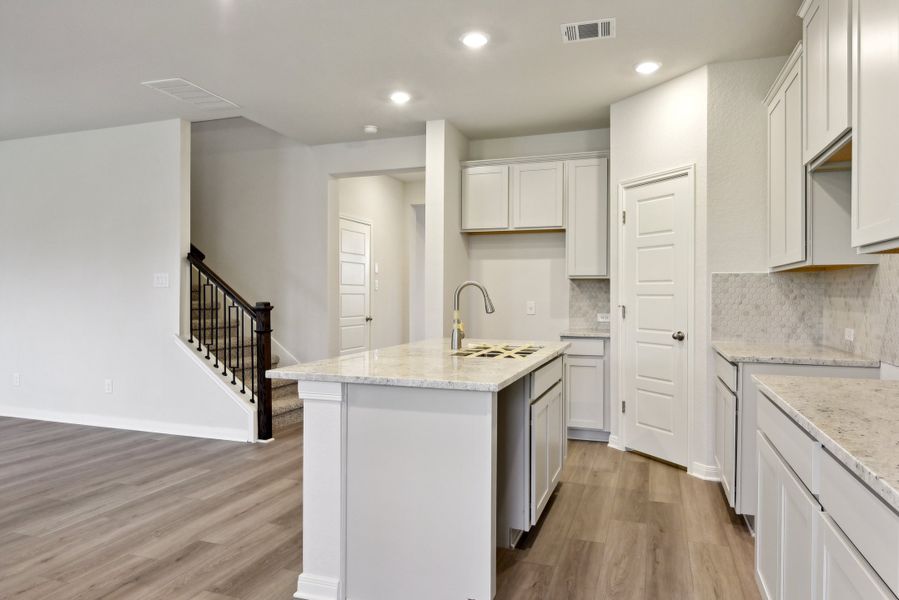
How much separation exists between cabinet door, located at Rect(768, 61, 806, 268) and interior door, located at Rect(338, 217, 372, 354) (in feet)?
13.1

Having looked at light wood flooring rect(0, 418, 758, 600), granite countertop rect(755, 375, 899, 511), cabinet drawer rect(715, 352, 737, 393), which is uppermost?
granite countertop rect(755, 375, 899, 511)

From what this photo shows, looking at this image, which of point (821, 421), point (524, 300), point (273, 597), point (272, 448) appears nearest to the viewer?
point (821, 421)

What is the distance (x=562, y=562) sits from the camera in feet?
8.30

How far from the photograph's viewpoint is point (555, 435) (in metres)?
3.12

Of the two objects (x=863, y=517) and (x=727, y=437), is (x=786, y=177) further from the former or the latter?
(x=863, y=517)

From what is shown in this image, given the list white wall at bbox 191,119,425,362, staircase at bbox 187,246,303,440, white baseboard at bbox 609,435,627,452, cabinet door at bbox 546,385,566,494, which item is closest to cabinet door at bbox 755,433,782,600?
cabinet door at bbox 546,385,566,494

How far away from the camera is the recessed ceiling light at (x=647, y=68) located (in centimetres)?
364

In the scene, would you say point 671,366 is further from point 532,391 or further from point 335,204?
point 335,204

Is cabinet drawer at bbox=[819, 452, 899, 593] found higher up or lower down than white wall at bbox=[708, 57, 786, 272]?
lower down

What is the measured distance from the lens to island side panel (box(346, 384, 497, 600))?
2018mm

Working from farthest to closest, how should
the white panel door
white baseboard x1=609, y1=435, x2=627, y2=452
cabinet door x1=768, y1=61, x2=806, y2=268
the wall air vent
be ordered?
white baseboard x1=609, y1=435, x2=627, y2=452
the wall air vent
the white panel door
cabinet door x1=768, y1=61, x2=806, y2=268

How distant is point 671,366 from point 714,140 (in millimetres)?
1545

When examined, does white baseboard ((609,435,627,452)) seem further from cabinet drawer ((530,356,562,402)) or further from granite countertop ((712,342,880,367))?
cabinet drawer ((530,356,562,402))

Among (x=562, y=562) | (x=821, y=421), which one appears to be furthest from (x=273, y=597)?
(x=821, y=421)
